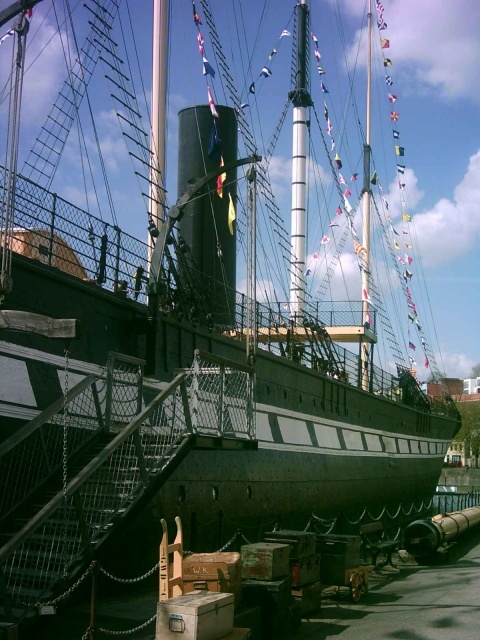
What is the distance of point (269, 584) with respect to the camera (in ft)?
26.4

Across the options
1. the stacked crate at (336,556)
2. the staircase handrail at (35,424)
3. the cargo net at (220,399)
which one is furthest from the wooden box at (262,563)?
the staircase handrail at (35,424)

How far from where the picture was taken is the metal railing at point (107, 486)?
6223 millimetres

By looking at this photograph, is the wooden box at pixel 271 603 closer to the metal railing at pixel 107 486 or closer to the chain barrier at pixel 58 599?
the metal railing at pixel 107 486

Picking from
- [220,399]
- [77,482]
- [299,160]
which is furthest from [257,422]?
[299,160]

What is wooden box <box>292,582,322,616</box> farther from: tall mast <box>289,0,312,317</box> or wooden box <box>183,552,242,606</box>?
tall mast <box>289,0,312,317</box>

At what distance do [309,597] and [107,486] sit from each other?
334cm

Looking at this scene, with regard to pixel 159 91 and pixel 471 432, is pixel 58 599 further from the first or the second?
pixel 471 432

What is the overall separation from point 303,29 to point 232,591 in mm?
21233

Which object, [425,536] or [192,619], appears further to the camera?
[425,536]

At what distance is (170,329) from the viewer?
10789 millimetres

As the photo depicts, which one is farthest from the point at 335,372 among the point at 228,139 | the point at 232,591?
the point at 232,591

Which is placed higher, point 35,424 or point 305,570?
point 35,424

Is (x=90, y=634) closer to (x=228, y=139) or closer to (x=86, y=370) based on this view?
(x=86, y=370)

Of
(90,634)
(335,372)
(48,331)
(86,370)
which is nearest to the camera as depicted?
(90,634)
